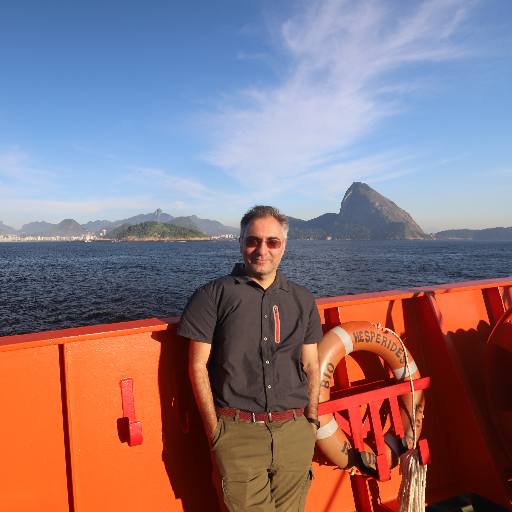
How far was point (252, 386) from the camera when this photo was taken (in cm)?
158

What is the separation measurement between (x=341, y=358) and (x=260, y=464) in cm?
89

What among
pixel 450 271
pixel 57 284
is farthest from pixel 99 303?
pixel 450 271

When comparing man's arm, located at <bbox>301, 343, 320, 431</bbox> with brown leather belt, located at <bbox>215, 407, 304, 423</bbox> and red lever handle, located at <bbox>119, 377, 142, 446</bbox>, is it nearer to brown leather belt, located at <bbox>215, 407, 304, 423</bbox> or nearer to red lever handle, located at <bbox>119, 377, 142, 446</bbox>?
brown leather belt, located at <bbox>215, 407, 304, 423</bbox>

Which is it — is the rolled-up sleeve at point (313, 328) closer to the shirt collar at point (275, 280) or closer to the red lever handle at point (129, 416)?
the shirt collar at point (275, 280)

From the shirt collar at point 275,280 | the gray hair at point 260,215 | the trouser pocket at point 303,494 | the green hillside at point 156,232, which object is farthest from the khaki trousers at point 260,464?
the green hillside at point 156,232

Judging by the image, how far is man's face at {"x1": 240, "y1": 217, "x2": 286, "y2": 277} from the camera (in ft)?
5.59

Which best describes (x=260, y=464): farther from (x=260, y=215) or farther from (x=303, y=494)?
(x=260, y=215)

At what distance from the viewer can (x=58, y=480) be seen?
1637 millimetres

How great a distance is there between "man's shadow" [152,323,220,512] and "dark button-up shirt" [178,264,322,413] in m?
0.29

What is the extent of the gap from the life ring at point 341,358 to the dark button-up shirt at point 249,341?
1.43 ft

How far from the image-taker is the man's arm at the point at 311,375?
70.6 inches

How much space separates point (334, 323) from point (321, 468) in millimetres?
949

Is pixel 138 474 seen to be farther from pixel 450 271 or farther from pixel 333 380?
pixel 450 271

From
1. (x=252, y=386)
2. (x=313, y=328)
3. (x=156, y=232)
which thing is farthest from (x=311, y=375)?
(x=156, y=232)
